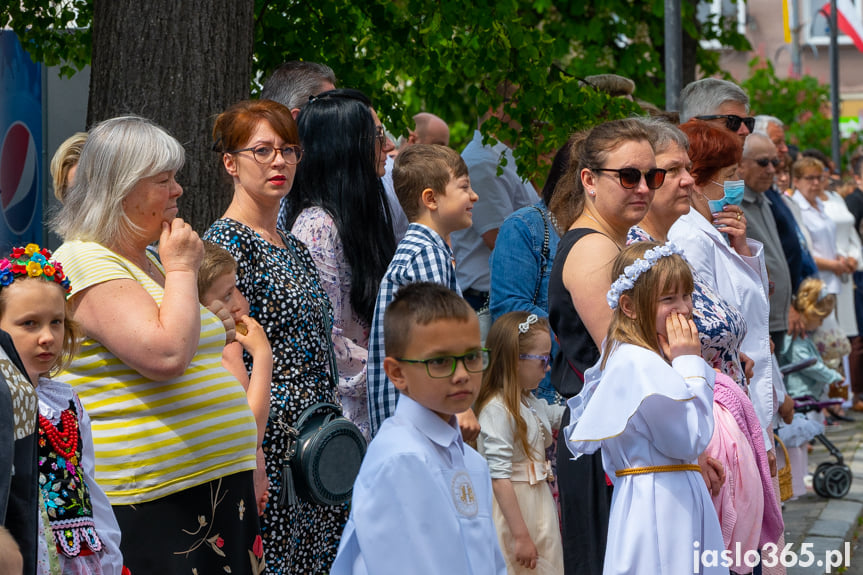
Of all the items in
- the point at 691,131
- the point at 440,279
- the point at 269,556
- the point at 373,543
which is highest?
the point at 691,131

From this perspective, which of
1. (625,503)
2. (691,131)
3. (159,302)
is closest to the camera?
(159,302)

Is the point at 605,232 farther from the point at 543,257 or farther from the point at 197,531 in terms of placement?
the point at 197,531

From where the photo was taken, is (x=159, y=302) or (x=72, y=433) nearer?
(x=72, y=433)

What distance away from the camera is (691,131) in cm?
585

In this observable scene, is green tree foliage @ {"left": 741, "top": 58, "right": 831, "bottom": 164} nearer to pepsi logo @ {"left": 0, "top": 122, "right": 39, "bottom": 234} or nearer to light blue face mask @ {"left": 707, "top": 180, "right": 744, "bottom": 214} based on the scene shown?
light blue face mask @ {"left": 707, "top": 180, "right": 744, "bottom": 214}

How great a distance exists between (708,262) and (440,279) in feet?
4.27

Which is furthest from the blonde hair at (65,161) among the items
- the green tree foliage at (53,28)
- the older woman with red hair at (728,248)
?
the older woman with red hair at (728,248)

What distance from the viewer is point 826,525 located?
806cm

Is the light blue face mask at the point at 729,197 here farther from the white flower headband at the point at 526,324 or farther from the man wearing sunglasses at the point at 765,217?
the man wearing sunglasses at the point at 765,217

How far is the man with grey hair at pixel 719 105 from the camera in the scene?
696cm

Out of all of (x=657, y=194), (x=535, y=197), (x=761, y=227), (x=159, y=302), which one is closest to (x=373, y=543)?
(x=159, y=302)

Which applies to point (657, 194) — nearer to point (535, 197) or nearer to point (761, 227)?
point (535, 197)

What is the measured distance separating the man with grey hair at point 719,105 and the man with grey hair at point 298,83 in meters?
2.23

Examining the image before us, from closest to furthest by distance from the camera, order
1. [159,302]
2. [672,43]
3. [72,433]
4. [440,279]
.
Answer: [72,433], [159,302], [440,279], [672,43]
